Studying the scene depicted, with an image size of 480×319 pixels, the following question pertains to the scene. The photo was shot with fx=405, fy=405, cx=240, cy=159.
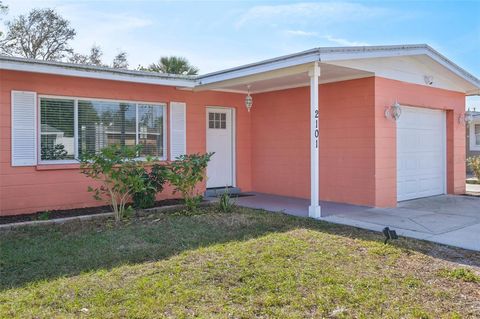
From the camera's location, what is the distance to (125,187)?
7.40 metres

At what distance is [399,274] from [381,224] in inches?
99.9

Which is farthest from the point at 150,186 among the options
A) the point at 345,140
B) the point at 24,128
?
the point at 345,140

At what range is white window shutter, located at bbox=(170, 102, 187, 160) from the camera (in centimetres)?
957

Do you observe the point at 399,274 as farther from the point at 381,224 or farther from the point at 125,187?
the point at 125,187

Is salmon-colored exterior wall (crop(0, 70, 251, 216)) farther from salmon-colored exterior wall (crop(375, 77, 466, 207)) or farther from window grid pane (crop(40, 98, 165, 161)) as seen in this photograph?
salmon-colored exterior wall (crop(375, 77, 466, 207))

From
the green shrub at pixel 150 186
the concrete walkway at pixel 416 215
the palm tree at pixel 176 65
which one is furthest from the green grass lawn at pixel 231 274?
the palm tree at pixel 176 65

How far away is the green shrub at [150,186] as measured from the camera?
8095 mm

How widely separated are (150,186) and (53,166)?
77.5 inches

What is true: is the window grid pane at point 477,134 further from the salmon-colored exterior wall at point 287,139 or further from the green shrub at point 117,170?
the green shrub at point 117,170

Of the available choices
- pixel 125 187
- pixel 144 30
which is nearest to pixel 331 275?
pixel 125 187

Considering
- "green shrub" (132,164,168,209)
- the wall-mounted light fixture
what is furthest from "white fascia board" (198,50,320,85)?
the wall-mounted light fixture

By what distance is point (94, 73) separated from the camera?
7.88 meters

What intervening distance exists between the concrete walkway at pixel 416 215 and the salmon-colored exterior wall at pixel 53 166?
276 centimetres

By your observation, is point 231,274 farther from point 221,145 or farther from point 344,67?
point 221,145
